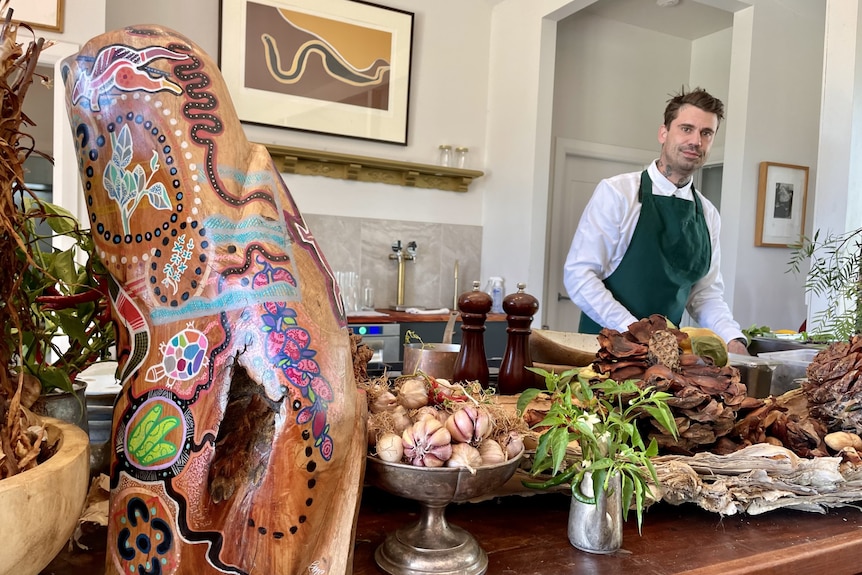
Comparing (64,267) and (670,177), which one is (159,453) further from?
(670,177)

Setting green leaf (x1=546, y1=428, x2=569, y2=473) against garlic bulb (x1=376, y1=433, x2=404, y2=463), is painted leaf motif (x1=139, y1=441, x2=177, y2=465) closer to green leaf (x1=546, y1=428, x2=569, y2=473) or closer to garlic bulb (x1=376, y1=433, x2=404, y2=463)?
garlic bulb (x1=376, y1=433, x2=404, y2=463)

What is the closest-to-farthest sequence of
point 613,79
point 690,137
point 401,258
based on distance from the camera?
point 690,137 < point 401,258 < point 613,79

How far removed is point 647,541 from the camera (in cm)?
63

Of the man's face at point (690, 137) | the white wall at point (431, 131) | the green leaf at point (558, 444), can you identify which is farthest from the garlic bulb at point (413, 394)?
the white wall at point (431, 131)

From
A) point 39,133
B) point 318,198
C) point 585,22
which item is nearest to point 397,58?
point 318,198

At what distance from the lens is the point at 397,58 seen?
365 cm

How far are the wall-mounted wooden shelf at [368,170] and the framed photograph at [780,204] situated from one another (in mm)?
1588

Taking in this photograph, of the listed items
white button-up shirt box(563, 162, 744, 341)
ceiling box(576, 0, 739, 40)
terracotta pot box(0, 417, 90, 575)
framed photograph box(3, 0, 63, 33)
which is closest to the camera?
terracotta pot box(0, 417, 90, 575)

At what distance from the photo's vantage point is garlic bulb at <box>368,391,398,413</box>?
0.59 m

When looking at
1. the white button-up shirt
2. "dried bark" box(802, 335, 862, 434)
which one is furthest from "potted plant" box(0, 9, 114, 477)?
the white button-up shirt

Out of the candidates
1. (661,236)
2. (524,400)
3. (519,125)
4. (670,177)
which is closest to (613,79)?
(519,125)

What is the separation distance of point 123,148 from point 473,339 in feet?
1.75

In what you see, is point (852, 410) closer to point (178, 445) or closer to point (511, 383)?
point (511, 383)

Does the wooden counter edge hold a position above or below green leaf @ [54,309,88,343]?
below
